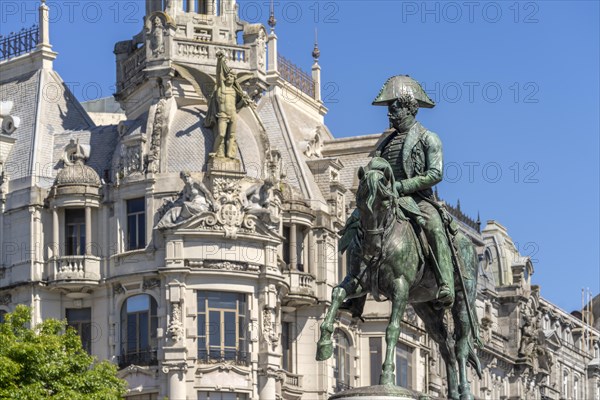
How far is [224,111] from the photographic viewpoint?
271 ft

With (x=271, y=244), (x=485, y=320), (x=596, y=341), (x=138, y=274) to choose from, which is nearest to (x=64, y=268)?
(x=138, y=274)

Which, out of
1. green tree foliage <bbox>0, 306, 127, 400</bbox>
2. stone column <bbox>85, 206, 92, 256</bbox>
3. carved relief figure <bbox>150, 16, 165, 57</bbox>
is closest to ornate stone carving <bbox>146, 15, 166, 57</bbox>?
carved relief figure <bbox>150, 16, 165, 57</bbox>

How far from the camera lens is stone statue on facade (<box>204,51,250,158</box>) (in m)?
82.6

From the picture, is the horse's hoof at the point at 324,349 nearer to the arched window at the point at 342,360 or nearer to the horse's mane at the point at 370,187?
the horse's mane at the point at 370,187

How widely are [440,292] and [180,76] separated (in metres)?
54.0

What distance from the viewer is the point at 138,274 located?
82500mm

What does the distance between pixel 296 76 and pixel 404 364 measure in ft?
52.3

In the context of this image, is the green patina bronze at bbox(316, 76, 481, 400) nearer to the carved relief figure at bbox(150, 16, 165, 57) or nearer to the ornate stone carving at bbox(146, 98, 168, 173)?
the ornate stone carving at bbox(146, 98, 168, 173)

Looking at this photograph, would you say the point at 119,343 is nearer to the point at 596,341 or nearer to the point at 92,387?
the point at 92,387

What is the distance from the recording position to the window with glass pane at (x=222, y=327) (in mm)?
80875

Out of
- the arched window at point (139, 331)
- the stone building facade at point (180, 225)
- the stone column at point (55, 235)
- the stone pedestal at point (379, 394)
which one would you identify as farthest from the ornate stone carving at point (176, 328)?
the stone pedestal at point (379, 394)

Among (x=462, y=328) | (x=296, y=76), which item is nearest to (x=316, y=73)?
(x=296, y=76)

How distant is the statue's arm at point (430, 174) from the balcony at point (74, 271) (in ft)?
170

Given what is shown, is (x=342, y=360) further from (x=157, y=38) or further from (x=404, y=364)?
(x=157, y=38)
